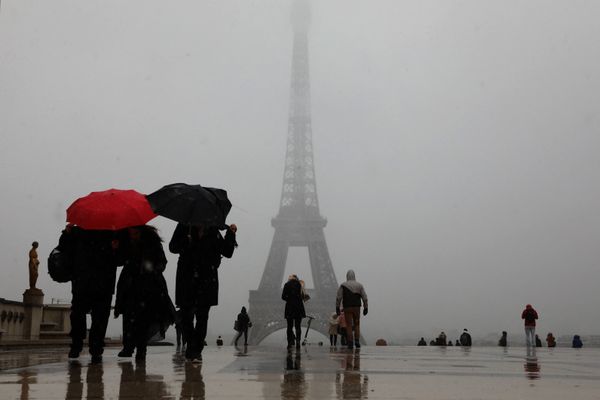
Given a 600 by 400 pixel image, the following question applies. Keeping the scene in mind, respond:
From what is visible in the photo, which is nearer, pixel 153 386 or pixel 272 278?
pixel 153 386

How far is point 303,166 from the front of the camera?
71875mm

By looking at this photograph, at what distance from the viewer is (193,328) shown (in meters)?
8.05

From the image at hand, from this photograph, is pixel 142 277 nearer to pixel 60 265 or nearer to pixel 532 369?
pixel 60 265

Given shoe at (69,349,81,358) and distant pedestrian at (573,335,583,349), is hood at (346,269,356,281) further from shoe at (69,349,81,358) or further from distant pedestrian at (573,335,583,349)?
distant pedestrian at (573,335,583,349)

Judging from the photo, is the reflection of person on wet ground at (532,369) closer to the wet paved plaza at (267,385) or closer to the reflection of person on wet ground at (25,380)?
the wet paved plaza at (267,385)

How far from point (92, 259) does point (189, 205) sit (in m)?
1.45

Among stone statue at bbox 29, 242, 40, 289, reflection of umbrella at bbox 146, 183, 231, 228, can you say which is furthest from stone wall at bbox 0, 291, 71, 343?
reflection of umbrella at bbox 146, 183, 231, 228

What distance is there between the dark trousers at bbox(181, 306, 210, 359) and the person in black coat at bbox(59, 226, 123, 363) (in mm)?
1016

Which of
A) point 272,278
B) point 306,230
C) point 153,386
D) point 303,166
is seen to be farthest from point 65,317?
point 303,166

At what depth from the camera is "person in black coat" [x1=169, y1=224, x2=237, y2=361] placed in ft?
25.6

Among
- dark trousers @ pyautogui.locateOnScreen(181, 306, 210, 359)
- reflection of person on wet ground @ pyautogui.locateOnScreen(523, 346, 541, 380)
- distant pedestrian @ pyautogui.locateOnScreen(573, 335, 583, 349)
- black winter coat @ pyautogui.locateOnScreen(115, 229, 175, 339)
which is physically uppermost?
black winter coat @ pyautogui.locateOnScreen(115, 229, 175, 339)

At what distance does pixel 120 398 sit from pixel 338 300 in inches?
410

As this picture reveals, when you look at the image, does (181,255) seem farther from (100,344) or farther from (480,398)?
(480,398)

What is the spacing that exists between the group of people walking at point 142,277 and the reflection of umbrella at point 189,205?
241 mm
